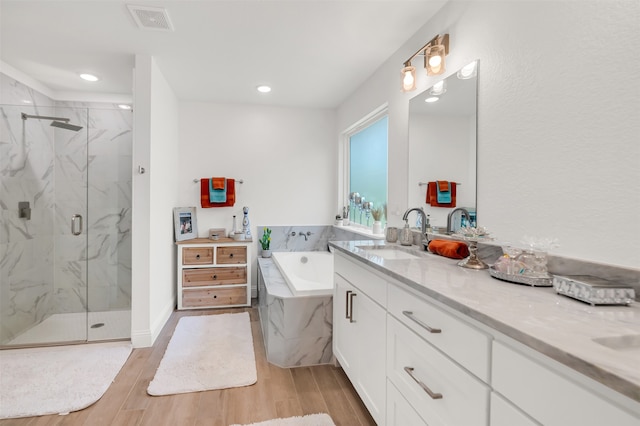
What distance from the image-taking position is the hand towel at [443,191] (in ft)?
6.48

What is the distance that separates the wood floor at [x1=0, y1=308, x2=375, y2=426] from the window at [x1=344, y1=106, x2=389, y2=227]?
1601 millimetres

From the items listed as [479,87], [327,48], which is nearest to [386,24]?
[327,48]

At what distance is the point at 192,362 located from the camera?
2375 mm

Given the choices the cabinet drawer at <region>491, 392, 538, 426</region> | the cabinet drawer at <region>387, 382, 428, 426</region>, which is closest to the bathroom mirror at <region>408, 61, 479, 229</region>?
the cabinet drawer at <region>387, 382, 428, 426</region>

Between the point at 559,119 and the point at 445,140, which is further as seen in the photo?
the point at 445,140

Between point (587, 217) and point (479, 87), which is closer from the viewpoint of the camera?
point (587, 217)

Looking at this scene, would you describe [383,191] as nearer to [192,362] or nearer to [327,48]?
[327,48]

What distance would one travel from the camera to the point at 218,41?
2416 millimetres

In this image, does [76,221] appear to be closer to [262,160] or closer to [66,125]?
[66,125]

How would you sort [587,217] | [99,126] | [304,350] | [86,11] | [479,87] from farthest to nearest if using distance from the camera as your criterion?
[99,126], [304,350], [86,11], [479,87], [587,217]

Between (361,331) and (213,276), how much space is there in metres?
2.33

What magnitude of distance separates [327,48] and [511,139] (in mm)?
1615

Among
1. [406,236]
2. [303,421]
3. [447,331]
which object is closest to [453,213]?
[406,236]

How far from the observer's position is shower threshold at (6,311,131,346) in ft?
9.00
